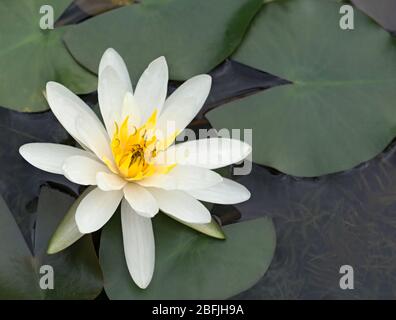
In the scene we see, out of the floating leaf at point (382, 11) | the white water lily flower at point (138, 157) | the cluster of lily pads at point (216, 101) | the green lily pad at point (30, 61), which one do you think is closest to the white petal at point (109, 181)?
the white water lily flower at point (138, 157)

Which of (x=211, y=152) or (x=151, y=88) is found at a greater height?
(x=151, y=88)

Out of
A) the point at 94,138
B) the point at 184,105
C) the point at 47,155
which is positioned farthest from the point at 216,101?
the point at 47,155

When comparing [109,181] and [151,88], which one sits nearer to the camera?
[109,181]

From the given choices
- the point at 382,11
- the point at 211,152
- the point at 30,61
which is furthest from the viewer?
the point at 382,11

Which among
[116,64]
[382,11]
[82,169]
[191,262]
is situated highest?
[382,11]

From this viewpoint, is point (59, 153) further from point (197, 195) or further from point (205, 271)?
point (205, 271)

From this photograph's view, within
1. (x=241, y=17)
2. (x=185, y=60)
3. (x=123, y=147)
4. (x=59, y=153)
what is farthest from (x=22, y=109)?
(x=241, y=17)

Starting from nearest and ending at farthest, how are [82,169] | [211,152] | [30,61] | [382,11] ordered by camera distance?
[82,169] < [211,152] < [30,61] < [382,11]

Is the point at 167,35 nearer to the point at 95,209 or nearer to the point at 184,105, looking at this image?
the point at 184,105
